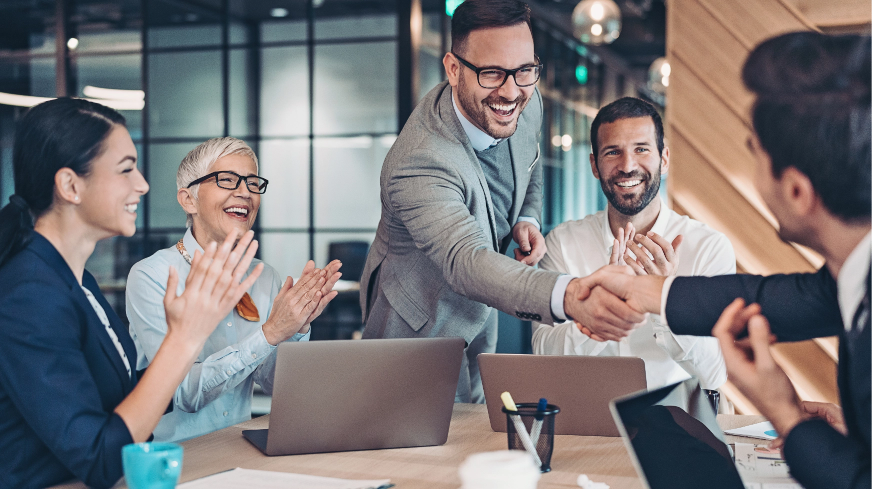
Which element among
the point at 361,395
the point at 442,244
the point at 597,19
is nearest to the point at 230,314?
the point at 442,244

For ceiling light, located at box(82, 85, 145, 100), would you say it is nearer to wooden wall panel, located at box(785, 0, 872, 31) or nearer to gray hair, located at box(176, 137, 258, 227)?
gray hair, located at box(176, 137, 258, 227)

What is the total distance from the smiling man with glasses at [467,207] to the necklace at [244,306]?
1.06 feet

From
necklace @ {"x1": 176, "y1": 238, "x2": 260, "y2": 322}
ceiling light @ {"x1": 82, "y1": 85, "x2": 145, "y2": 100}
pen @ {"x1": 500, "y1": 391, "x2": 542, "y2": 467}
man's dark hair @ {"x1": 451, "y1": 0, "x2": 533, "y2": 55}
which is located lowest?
pen @ {"x1": 500, "y1": 391, "x2": 542, "y2": 467}

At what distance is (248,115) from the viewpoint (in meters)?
6.84

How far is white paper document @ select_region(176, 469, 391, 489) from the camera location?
4.04 ft

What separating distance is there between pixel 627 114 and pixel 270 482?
158 centimetres

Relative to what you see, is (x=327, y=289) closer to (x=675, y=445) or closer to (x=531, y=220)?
(x=531, y=220)

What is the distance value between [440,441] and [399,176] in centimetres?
72

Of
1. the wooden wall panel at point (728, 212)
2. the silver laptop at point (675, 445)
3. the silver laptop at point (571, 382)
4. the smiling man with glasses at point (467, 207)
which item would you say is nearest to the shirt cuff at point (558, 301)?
the smiling man with glasses at point (467, 207)

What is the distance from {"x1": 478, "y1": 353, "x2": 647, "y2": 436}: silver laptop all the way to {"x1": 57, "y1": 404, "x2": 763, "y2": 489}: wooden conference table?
0.04m

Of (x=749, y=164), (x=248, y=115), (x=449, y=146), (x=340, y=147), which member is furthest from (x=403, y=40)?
(x=449, y=146)

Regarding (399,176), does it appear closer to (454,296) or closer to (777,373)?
(454,296)

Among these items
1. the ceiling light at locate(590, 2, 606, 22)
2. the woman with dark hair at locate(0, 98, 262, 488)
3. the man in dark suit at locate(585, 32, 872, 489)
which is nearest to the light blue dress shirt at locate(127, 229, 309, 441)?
the woman with dark hair at locate(0, 98, 262, 488)

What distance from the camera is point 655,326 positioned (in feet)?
6.91
